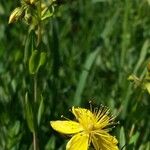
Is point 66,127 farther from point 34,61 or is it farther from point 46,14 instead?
point 46,14

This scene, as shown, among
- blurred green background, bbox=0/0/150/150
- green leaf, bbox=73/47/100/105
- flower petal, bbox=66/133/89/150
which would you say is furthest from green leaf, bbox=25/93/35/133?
green leaf, bbox=73/47/100/105

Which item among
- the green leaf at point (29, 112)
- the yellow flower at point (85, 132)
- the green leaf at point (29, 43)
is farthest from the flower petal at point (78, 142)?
the green leaf at point (29, 43)

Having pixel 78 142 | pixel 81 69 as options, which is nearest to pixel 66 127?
pixel 78 142

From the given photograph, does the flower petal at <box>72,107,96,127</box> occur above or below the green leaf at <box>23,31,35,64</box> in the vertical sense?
below

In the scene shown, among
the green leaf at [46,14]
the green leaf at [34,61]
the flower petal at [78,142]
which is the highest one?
the green leaf at [46,14]

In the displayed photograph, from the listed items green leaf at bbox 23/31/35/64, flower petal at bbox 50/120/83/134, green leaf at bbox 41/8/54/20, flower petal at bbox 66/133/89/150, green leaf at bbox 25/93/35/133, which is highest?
green leaf at bbox 41/8/54/20

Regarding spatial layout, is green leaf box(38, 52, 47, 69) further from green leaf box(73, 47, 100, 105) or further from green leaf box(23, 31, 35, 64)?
green leaf box(73, 47, 100, 105)

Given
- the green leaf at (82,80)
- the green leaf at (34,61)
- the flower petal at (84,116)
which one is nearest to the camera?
the flower petal at (84,116)

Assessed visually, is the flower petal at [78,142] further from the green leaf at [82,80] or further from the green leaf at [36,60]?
the green leaf at [82,80]
